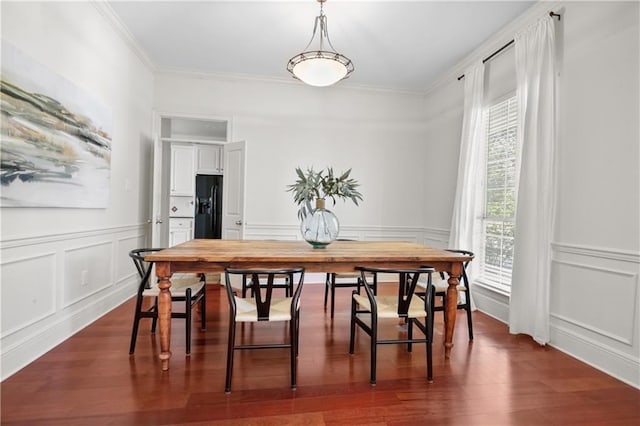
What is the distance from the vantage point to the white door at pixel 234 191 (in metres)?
4.50

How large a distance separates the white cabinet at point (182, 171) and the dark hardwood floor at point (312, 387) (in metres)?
3.88

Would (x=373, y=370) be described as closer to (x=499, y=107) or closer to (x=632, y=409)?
(x=632, y=409)

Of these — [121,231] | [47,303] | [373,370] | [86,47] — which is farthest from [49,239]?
[373,370]

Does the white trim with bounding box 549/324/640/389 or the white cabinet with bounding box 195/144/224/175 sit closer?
the white trim with bounding box 549/324/640/389

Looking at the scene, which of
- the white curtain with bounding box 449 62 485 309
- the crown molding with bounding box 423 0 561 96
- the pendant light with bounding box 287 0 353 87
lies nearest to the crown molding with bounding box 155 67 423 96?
the crown molding with bounding box 423 0 561 96

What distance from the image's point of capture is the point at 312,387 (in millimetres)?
2018

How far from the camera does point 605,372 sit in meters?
2.30

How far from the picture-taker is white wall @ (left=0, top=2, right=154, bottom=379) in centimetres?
210

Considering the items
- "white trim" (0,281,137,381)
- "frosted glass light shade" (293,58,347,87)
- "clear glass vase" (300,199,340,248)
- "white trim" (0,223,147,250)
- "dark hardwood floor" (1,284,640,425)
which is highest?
"frosted glass light shade" (293,58,347,87)

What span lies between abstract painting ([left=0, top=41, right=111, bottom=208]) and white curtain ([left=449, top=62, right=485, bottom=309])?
385cm

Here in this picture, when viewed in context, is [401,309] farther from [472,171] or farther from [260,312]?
[472,171]

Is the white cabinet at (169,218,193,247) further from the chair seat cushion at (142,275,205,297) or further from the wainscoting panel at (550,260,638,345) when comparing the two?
the wainscoting panel at (550,260,638,345)

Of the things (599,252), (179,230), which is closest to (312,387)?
(599,252)

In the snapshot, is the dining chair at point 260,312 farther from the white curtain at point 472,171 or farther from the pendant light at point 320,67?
the white curtain at point 472,171
